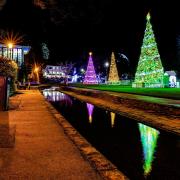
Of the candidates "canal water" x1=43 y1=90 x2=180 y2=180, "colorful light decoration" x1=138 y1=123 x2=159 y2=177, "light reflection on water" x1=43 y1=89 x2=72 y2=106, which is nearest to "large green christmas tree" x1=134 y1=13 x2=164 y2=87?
"light reflection on water" x1=43 y1=89 x2=72 y2=106

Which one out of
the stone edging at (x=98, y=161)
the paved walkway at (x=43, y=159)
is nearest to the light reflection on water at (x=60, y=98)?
the paved walkway at (x=43, y=159)

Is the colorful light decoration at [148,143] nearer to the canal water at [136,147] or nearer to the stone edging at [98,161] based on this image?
the canal water at [136,147]

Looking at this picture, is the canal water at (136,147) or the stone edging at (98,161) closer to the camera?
the stone edging at (98,161)

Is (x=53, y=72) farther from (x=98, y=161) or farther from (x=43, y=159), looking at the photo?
(x=98, y=161)

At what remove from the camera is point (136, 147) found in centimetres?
770

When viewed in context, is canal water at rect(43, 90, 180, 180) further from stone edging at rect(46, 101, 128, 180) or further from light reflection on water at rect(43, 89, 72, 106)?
light reflection on water at rect(43, 89, 72, 106)

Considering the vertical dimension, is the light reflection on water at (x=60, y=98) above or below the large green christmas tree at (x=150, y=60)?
below

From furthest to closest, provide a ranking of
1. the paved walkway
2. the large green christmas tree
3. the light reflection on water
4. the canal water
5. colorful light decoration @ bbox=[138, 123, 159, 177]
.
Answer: the large green christmas tree, the light reflection on water, colorful light decoration @ bbox=[138, 123, 159, 177], the canal water, the paved walkway

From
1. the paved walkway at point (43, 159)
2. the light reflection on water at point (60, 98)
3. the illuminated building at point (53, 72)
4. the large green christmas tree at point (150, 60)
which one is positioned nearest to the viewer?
the paved walkway at point (43, 159)

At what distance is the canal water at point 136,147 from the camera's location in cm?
571

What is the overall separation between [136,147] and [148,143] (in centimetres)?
59

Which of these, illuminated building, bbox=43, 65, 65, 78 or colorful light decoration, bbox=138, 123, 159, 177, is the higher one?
illuminated building, bbox=43, 65, 65, 78

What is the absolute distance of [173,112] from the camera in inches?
459

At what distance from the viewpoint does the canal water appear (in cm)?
571
